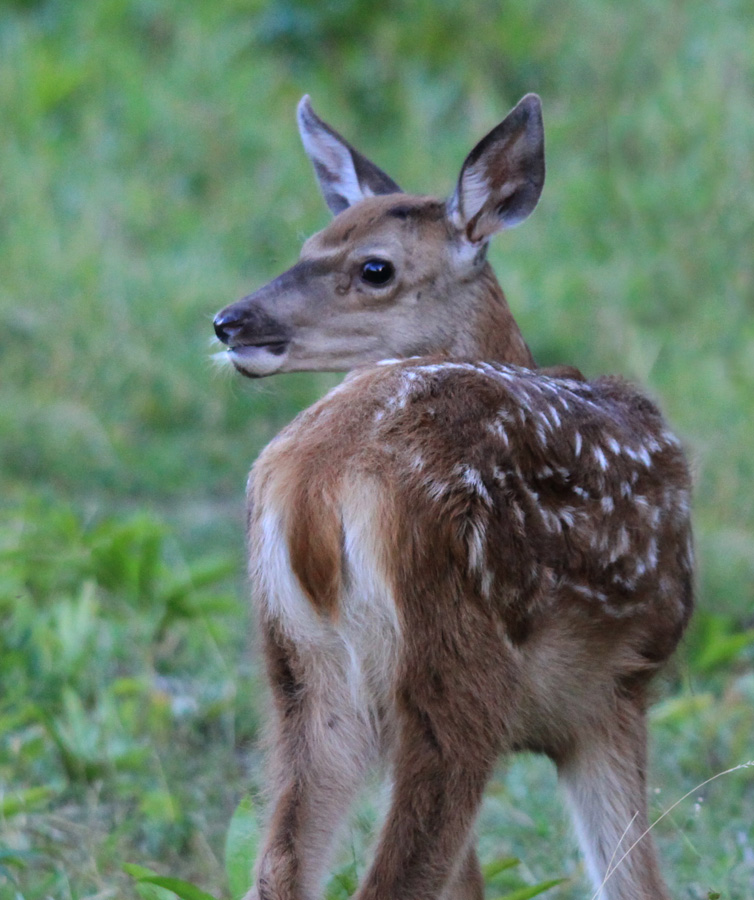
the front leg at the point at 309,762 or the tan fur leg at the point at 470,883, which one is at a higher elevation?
the front leg at the point at 309,762

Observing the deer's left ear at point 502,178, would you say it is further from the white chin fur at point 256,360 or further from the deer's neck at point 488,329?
the white chin fur at point 256,360

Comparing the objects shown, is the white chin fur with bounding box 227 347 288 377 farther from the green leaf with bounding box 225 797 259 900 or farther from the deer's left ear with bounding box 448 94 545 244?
the green leaf with bounding box 225 797 259 900

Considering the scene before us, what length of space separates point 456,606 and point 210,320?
485 centimetres

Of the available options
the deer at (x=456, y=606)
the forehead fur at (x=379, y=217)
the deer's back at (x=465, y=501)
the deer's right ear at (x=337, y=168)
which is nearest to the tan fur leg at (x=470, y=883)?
the deer at (x=456, y=606)

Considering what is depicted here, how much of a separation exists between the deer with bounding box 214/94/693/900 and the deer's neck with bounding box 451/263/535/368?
1.99ft

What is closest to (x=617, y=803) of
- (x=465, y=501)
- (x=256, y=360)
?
(x=465, y=501)

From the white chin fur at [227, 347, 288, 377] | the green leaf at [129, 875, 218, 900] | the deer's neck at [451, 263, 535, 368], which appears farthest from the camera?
the deer's neck at [451, 263, 535, 368]

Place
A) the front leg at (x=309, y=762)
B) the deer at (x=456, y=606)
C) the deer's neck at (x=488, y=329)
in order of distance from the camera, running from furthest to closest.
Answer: the deer's neck at (x=488, y=329) < the front leg at (x=309, y=762) < the deer at (x=456, y=606)

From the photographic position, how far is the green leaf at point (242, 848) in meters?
3.23

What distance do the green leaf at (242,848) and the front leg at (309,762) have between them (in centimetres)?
39

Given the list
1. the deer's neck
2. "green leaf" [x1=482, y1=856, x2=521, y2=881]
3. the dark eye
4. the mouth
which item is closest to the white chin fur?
the mouth

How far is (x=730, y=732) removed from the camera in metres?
4.68

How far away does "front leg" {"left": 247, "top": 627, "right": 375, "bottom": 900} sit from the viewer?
2.80 meters

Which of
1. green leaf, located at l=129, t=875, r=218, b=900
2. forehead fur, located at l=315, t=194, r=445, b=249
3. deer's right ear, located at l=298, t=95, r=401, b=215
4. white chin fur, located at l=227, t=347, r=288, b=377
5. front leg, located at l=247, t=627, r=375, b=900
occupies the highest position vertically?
deer's right ear, located at l=298, t=95, r=401, b=215
